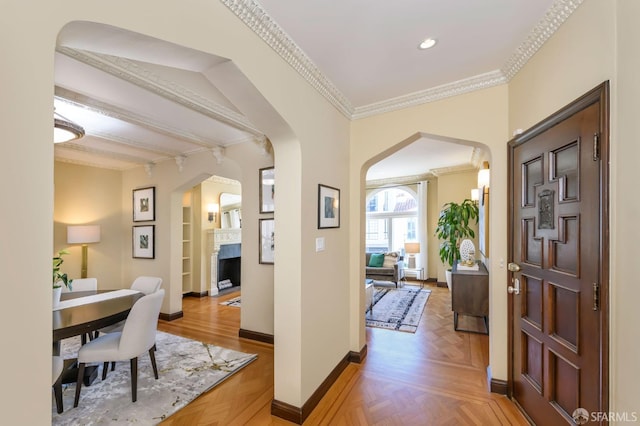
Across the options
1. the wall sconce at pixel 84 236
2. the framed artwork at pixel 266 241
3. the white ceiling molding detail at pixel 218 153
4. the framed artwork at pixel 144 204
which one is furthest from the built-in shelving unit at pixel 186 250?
the framed artwork at pixel 266 241

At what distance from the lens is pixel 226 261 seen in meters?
6.53

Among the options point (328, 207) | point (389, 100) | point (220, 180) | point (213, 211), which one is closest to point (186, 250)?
point (213, 211)

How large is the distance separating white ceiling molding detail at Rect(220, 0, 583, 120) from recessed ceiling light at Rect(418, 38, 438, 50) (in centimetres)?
62

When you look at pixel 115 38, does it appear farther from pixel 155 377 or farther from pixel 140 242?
pixel 140 242

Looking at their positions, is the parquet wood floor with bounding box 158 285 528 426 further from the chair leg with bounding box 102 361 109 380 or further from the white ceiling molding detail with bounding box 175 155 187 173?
the white ceiling molding detail with bounding box 175 155 187 173

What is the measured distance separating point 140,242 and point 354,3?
4.99m

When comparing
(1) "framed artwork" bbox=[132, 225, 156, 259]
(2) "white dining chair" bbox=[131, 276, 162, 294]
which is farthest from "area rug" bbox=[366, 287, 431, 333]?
(1) "framed artwork" bbox=[132, 225, 156, 259]

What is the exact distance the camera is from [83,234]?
4.36m

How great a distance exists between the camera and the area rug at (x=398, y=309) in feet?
13.2

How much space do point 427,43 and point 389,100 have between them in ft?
2.77

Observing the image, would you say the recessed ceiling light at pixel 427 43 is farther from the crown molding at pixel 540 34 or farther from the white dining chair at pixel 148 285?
the white dining chair at pixel 148 285

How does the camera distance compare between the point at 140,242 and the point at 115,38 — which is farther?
the point at 140,242

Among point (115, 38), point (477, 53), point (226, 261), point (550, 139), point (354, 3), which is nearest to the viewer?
point (115, 38)

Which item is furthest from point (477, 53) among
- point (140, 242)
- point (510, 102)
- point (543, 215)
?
point (140, 242)
